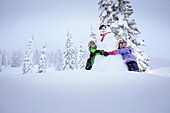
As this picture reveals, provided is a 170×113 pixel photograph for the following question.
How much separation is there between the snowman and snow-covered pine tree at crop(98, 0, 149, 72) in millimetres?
1980

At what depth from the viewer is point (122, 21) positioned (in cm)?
747

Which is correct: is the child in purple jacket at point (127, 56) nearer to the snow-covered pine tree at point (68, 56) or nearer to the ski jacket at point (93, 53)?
the ski jacket at point (93, 53)

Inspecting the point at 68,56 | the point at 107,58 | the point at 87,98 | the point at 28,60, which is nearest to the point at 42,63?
the point at 28,60

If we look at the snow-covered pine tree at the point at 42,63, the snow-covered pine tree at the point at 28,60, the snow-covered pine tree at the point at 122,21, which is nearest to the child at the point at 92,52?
the snow-covered pine tree at the point at 122,21

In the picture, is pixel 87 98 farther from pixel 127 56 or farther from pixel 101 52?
pixel 127 56

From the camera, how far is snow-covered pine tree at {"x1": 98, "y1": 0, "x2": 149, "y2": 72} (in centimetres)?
701

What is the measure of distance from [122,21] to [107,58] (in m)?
4.89

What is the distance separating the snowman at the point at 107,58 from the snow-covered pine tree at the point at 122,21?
1.98 meters

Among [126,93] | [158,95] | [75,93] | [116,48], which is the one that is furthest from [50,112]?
[116,48]

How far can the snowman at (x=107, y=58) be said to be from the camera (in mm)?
4129

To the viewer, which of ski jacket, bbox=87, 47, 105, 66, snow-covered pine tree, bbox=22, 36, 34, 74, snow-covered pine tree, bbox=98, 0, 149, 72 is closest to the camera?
ski jacket, bbox=87, 47, 105, 66

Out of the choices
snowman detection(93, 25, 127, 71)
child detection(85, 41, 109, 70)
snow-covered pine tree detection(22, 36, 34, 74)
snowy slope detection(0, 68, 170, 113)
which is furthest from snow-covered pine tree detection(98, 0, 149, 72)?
snow-covered pine tree detection(22, 36, 34, 74)

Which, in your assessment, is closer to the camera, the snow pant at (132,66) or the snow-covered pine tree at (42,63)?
the snow pant at (132,66)

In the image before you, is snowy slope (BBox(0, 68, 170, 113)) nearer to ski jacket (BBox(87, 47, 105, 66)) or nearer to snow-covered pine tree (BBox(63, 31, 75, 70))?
ski jacket (BBox(87, 47, 105, 66))
